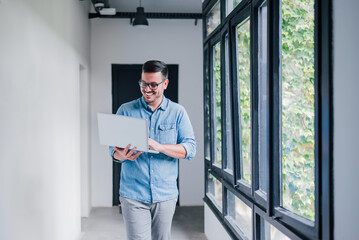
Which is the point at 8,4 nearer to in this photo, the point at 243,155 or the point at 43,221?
the point at 43,221

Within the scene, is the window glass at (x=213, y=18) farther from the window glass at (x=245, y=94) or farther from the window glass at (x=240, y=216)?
the window glass at (x=240, y=216)

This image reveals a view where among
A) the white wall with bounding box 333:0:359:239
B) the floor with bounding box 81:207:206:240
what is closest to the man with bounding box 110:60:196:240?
the white wall with bounding box 333:0:359:239

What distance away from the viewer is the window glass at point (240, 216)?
2.74m

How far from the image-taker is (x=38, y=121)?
2723 mm

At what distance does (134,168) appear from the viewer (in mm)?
2195

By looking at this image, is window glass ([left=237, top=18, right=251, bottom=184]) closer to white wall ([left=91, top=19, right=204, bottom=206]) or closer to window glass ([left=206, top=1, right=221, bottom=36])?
window glass ([left=206, top=1, right=221, bottom=36])

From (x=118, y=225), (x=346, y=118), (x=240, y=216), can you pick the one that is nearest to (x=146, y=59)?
(x=118, y=225)

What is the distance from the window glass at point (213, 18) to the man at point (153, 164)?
1.64 meters

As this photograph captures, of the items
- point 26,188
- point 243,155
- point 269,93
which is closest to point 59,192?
point 26,188

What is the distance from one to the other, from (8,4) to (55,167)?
1533 mm

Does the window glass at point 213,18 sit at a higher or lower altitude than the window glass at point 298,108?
higher

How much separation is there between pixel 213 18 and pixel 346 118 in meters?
2.78

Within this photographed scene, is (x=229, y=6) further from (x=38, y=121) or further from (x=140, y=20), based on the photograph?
(x=140, y=20)

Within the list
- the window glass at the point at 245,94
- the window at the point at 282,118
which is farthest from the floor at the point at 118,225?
the window glass at the point at 245,94
